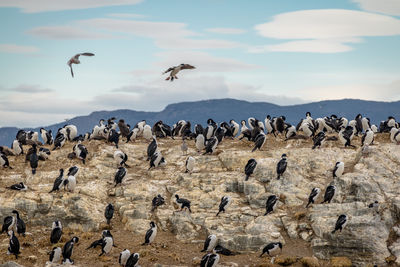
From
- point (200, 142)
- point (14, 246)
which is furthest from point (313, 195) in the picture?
point (14, 246)

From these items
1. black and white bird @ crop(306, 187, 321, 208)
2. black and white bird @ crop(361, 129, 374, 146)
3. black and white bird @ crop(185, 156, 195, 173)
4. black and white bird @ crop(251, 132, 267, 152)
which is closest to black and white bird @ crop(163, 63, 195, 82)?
black and white bird @ crop(185, 156, 195, 173)

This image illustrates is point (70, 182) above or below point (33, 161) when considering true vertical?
below

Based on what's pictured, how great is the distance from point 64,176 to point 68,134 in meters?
9.70

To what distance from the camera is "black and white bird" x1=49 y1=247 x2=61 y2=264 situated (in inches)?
1128

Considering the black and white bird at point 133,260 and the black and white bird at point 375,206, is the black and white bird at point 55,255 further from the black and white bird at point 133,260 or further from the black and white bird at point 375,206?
the black and white bird at point 375,206

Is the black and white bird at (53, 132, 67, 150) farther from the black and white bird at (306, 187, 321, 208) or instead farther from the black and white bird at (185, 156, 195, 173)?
the black and white bird at (306, 187, 321, 208)

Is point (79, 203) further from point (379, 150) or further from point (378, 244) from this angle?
point (379, 150)

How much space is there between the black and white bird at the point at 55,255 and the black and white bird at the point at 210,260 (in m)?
7.82

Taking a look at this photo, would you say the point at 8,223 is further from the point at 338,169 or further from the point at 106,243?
the point at 338,169

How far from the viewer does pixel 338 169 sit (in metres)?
35.0

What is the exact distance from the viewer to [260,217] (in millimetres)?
32406

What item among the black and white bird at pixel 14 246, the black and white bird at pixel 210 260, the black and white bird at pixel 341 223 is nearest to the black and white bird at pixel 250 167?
the black and white bird at pixel 341 223

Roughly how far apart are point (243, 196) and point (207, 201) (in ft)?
7.98

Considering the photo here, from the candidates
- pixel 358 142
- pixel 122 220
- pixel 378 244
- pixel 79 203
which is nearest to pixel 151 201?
pixel 122 220
